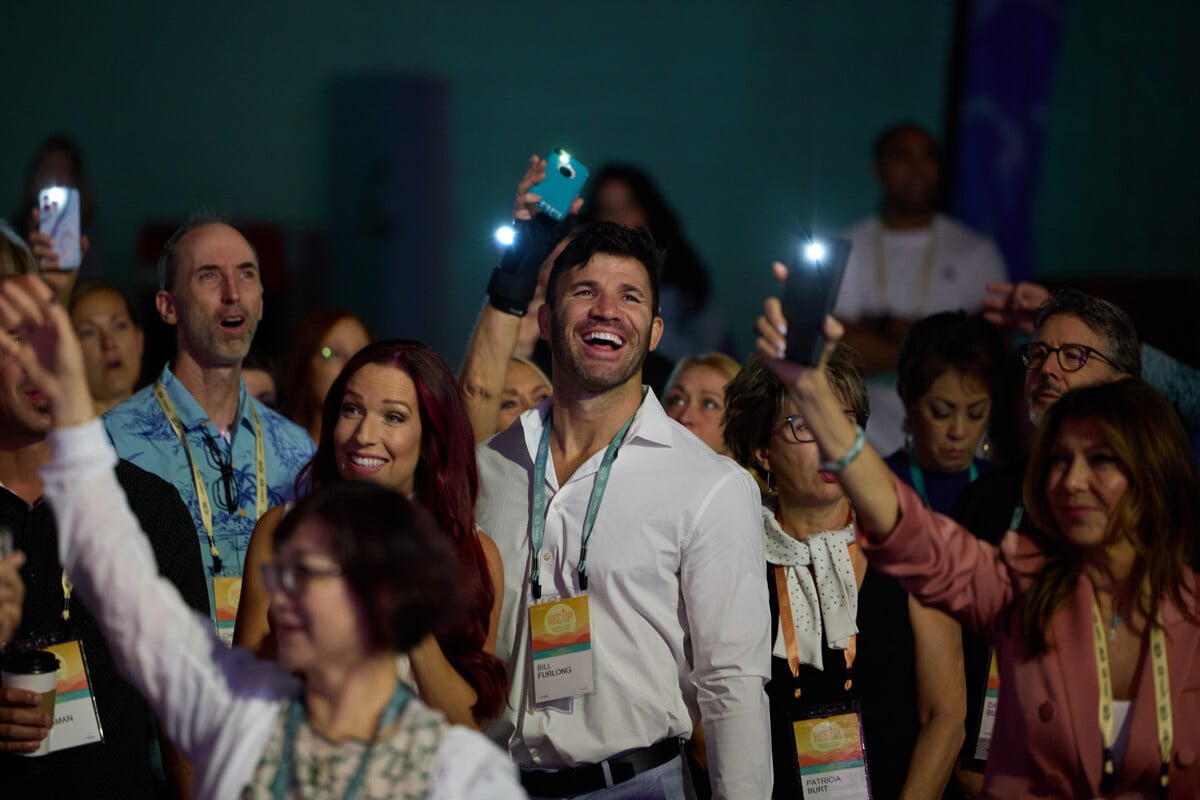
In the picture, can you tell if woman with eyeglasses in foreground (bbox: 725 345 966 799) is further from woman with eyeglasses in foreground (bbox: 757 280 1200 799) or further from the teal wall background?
the teal wall background

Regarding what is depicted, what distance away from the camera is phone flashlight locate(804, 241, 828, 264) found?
2045mm

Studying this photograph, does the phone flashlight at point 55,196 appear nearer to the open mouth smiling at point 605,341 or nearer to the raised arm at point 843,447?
the open mouth smiling at point 605,341

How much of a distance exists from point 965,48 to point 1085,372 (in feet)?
12.9

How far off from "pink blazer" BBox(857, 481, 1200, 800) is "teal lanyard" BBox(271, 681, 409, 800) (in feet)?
2.44

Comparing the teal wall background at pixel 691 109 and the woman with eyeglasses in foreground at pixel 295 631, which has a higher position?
the teal wall background at pixel 691 109

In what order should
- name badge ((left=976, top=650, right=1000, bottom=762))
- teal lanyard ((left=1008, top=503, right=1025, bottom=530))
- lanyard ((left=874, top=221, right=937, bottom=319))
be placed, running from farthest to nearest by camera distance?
lanyard ((left=874, top=221, right=937, bottom=319))
name badge ((left=976, top=650, right=1000, bottom=762))
teal lanyard ((left=1008, top=503, right=1025, bottom=530))

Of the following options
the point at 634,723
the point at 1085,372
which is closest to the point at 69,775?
the point at 634,723

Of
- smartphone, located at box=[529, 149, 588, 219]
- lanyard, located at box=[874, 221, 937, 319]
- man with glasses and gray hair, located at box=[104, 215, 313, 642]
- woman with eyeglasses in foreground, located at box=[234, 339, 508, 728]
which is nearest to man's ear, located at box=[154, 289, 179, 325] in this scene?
man with glasses and gray hair, located at box=[104, 215, 313, 642]

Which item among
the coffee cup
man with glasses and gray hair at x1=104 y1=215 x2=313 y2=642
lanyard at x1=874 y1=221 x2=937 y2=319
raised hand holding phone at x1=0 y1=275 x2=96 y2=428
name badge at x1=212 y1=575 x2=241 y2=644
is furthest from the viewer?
lanyard at x1=874 y1=221 x2=937 y2=319

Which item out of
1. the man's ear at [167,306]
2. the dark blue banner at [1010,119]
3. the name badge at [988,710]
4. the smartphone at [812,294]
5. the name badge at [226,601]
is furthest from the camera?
the dark blue banner at [1010,119]

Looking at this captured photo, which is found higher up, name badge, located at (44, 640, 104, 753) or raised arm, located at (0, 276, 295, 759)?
raised arm, located at (0, 276, 295, 759)

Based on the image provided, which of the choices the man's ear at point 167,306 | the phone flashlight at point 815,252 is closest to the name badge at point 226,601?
the man's ear at point 167,306

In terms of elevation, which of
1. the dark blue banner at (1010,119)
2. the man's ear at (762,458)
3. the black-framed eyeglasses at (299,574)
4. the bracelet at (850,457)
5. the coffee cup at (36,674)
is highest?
the dark blue banner at (1010,119)

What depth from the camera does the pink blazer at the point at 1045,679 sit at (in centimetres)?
206
